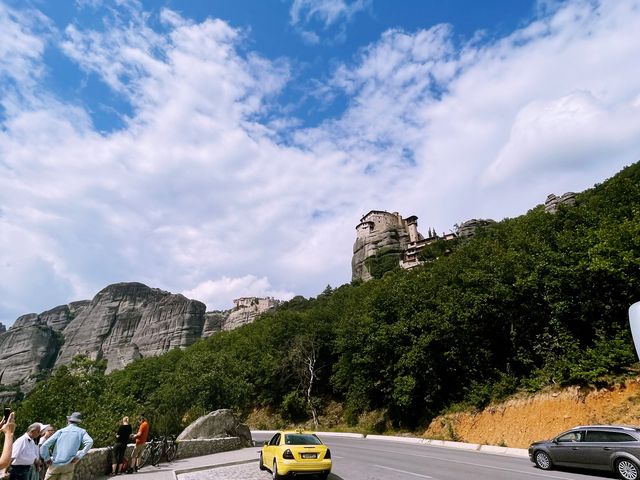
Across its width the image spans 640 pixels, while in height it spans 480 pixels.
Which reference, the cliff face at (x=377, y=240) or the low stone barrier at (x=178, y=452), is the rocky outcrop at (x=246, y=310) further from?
the low stone barrier at (x=178, y=452)

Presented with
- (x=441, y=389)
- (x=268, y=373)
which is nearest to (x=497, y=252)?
(x=441, y=389)

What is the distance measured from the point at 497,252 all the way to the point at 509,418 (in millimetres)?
13113

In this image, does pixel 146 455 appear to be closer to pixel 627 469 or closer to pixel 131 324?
pixel 627 469

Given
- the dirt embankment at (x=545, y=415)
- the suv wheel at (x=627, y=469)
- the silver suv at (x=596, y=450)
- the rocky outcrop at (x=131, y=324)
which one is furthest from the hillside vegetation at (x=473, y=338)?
the rocky outcrop at (x=131, y=324)

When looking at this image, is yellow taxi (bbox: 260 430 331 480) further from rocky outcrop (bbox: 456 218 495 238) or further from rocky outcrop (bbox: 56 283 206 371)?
rocky outcrop (bbox: 56 283 206 371)

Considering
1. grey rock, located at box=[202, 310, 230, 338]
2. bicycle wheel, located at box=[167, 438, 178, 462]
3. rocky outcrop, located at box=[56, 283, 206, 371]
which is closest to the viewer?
bicycle wheel, located at box=[167, 438, 178, 462]

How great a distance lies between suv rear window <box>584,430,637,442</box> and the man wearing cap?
14.2m

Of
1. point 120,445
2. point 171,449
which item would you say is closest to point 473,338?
point 171,449

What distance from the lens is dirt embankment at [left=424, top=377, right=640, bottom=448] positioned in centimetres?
1808

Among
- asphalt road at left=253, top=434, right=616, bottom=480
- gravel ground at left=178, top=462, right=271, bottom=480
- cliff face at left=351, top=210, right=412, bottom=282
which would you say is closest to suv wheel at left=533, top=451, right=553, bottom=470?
asphalt road at left=253, top=434, right=616, bottom=480

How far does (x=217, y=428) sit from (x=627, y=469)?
17.4m

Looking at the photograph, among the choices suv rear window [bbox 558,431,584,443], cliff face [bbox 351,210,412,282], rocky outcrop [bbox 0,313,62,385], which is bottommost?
suv rear window [bbox 558,431,584,443]

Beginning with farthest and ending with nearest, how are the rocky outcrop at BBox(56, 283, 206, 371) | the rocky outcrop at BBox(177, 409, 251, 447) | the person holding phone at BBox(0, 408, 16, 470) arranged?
the rocky outcrop at BBox(56, 283, 206, 371)
the rocky outcrop at BBox(177, 409, 251, 447)
the person holding phone at BBox(0, 408, 16, 470)

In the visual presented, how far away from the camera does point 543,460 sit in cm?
1341
